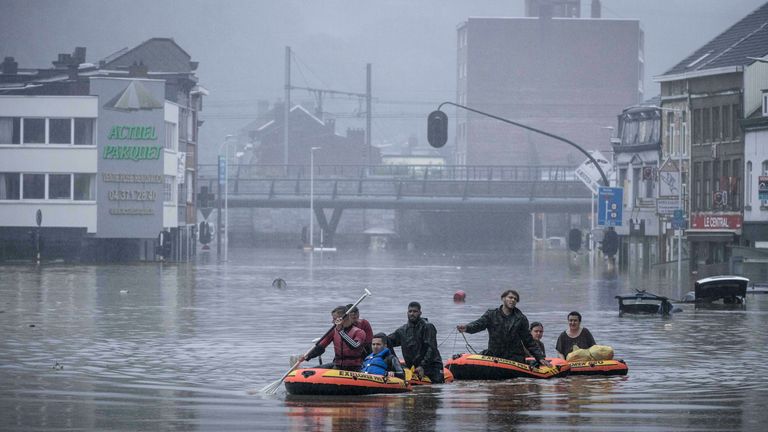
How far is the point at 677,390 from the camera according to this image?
23344mm

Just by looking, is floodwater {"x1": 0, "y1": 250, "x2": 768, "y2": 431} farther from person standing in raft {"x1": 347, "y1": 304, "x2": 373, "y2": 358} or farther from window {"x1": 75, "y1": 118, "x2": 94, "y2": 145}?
window {"x1": 75, "y1": 118, "x2": 94, "y2": 145}

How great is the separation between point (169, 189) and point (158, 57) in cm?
1205

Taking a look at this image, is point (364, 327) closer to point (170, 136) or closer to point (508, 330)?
point (508, 330)

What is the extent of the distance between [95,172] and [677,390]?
7124cm

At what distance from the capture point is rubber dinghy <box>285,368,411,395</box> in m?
22.1

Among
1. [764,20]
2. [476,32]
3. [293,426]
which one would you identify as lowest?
[293,426]

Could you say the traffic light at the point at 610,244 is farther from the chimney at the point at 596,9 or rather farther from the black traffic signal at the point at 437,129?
the chimney at the point at 596,9

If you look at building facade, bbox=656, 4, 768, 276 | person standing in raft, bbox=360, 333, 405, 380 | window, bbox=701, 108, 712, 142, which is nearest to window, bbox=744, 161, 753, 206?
building facade, bbox=656, 4, 768, 276

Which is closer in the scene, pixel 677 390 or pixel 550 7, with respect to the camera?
pixel 677 390

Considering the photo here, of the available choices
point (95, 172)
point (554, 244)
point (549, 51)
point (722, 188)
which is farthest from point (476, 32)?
point (722, 188)

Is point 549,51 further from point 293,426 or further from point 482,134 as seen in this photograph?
point 293,426

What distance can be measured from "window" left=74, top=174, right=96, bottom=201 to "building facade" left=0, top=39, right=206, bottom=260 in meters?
0.06

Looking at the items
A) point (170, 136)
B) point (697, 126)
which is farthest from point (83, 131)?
point (697, 126)

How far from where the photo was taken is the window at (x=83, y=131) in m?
91.4
